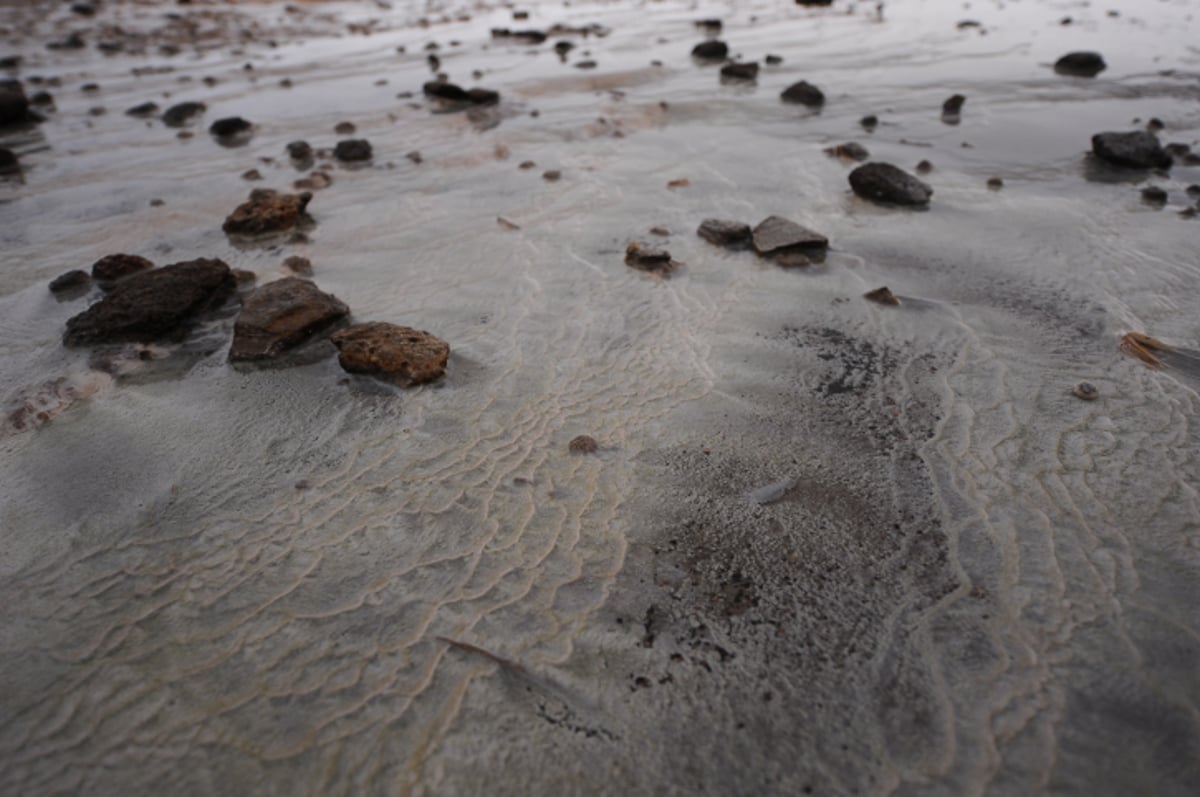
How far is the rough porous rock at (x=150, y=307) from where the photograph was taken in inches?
145

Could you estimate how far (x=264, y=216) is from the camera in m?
5.00

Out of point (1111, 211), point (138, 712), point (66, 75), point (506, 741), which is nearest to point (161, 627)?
point (138, 712)

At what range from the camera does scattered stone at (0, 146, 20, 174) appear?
21.3 ft

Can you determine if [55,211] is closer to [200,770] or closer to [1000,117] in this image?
[200,770]

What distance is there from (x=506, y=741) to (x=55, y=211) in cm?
619

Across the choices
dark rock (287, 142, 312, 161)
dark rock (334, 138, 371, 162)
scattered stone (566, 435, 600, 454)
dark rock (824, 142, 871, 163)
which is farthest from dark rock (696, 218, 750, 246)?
dark rock (287, 142, 312, 161)

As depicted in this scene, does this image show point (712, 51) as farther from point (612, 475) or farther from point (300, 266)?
point (612, 475)

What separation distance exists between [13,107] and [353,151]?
16.0 ft

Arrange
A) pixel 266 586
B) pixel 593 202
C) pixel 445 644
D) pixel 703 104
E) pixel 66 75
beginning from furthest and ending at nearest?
pixel 66 75 → pixel 703 104 → pixel 593 202 → pixel 266 586 → pixel 445 644

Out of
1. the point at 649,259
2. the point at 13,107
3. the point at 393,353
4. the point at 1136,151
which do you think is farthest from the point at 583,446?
the point at 13,107

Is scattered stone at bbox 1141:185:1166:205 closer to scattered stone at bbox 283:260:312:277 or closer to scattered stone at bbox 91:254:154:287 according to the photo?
scattered stone at bbox 283:260:312:277

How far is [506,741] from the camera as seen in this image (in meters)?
1.93

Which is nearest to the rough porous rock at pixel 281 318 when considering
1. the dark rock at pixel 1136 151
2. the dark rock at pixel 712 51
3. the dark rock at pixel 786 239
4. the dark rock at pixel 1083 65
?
A: the dark rock at pixel 786 239

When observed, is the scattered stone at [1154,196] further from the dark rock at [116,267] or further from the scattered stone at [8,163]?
the scattered stone at [8,163]
